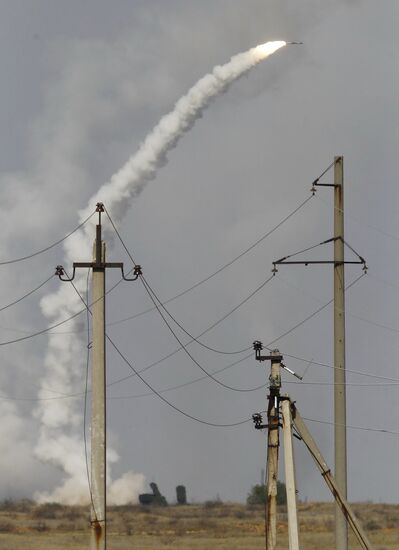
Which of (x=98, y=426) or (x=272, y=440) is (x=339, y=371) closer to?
(x=272, y=440)

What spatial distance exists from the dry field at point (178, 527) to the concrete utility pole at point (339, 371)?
2638cm

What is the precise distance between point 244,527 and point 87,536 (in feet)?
37.6

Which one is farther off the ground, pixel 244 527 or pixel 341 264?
pixel 341 264

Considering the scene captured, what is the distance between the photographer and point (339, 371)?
209 ft

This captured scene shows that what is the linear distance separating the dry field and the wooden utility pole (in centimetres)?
3061

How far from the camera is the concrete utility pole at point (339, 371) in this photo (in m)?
63.3

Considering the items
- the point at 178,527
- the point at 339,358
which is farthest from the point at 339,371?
the point at 178,527

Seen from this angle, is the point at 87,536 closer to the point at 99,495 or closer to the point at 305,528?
the point at 305,528

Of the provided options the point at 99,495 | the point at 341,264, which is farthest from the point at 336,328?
the point at 99,495

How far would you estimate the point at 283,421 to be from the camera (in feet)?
196

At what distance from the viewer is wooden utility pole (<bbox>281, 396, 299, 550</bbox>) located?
58.8m

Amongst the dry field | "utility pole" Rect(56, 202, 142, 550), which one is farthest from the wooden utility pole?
the dry field

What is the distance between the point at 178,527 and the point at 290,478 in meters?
46.1

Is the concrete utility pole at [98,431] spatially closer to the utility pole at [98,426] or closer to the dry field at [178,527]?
the utility pole at [98,426]
